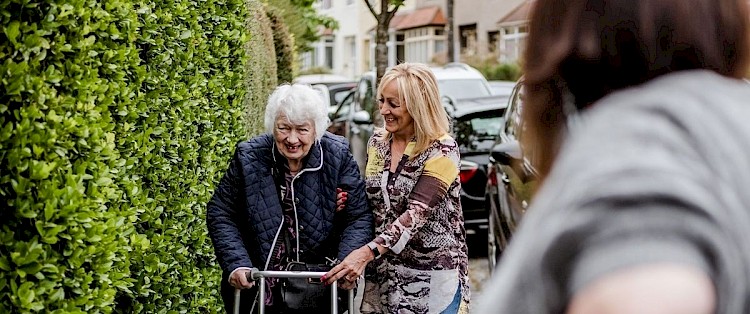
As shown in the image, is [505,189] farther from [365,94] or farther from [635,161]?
[365,94]

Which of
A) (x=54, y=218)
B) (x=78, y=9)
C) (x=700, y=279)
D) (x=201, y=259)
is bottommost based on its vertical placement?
(x=201, y=259)

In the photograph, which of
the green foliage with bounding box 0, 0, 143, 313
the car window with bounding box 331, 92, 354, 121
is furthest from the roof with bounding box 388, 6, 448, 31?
the green foliage with bounding box 0, 0, 143, 313

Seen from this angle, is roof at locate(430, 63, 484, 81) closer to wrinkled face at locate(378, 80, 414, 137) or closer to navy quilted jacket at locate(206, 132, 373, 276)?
wrinkled face at locate(378, 80, 414, 137)

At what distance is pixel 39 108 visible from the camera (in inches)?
127

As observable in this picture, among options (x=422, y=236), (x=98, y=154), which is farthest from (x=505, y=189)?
(x=98, y=154)

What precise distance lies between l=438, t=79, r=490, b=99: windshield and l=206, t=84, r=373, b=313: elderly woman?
1108 centimetres

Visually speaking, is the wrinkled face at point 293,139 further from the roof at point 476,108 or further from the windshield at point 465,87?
the windshield at point 465,87

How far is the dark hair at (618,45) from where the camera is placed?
4.74ft

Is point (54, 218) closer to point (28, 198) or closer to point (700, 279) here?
point (28, 198)

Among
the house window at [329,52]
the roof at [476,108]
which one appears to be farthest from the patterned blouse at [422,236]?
the house window at [329,52]

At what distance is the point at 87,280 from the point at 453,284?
2.13m

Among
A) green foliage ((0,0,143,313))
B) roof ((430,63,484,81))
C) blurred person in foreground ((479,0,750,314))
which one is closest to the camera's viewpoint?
blurred person in foreground ((479,0,750,314))

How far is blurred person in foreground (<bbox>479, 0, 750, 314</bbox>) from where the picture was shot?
1174mm

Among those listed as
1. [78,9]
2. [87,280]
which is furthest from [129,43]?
[87,280]
